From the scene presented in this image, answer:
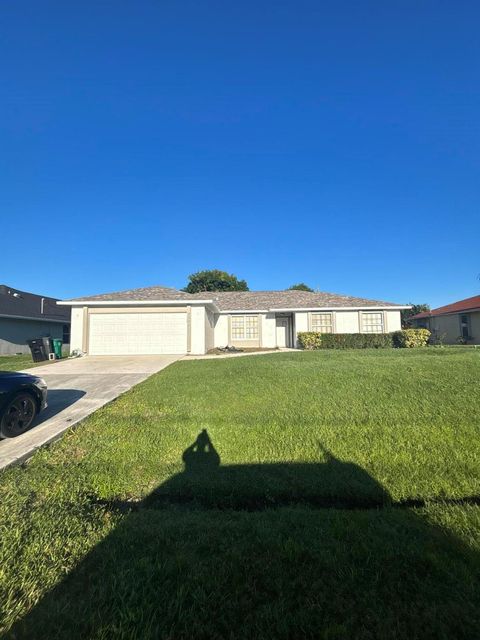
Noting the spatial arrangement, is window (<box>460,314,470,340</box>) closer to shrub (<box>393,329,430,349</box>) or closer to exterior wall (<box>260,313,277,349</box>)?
shrub (<box>393,329,430,349</box>)

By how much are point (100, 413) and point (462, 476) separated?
212 inches

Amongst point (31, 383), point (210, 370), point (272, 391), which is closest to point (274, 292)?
point (210, 370)

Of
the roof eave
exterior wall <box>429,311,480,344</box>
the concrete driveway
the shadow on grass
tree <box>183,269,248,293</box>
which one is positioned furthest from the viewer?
tree <box>183,269,248,293</box>

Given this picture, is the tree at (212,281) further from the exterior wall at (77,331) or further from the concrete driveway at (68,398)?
the concrete driveway at (68,398)

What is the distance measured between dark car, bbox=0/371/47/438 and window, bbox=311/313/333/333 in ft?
55.5

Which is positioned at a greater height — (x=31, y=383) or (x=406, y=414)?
(x=31, y=383)

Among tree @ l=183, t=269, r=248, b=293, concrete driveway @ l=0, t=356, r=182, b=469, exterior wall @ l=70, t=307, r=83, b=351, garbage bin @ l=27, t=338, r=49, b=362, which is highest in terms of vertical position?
tree @ l=183, t=269, r=248, b=293

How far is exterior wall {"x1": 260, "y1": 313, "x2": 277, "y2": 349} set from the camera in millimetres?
21484

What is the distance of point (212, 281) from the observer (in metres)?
45.3

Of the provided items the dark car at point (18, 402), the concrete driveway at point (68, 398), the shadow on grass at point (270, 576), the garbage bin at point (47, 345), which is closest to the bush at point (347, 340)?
the concrete driveway at point (68, 398)

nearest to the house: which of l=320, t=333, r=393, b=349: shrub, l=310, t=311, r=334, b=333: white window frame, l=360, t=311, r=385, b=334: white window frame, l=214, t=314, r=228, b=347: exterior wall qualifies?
l=360, t=311, r=385, b=334: white window frame

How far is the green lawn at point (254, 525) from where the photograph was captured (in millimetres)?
1715

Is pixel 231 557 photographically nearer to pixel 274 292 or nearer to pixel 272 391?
pixel 272 391

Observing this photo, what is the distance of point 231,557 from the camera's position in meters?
2.19
